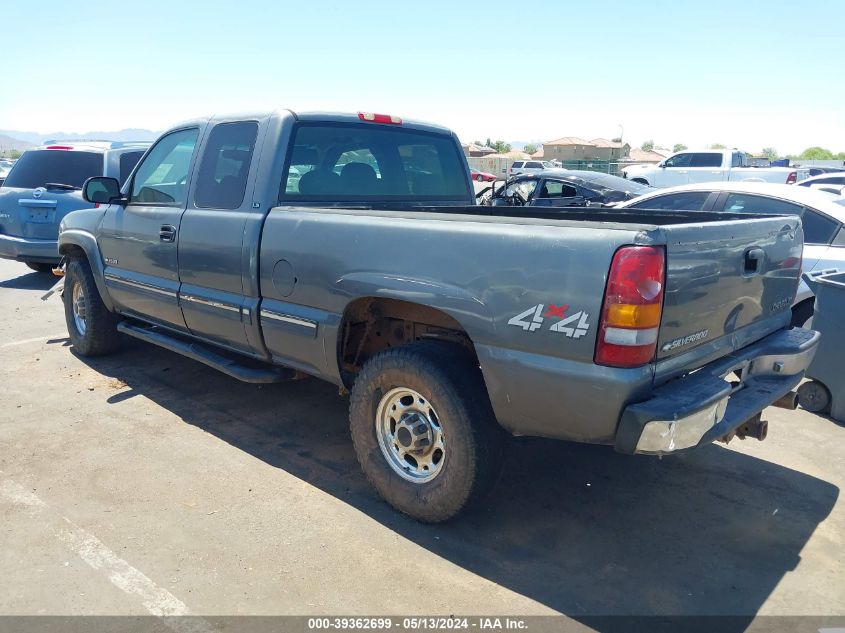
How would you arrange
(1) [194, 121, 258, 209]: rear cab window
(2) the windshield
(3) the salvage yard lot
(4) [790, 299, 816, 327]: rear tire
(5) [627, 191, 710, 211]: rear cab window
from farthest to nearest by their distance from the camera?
(2) the windshield
(5) [627, 191, 710, 211]: rear cab window
(4) [790, 299, 816, 327]: rear tire
(1) [194, 121, 258, 209]: rear cab window
(3) the salvage yard lot

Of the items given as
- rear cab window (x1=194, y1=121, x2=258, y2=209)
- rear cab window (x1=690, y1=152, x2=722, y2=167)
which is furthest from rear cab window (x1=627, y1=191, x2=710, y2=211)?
rear cab window (x1=690, y1=152, x2=722, y2=167)

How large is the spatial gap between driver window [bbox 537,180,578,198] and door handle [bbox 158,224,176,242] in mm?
8304

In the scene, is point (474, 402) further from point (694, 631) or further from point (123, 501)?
point (123, 501)

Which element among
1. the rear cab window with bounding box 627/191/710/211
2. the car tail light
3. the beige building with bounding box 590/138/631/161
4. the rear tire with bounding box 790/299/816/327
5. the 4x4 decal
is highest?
the beige building with bounding box 590/138/631/161

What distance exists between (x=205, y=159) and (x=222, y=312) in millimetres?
1109

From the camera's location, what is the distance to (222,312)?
4410mm

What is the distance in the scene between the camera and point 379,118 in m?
4.78

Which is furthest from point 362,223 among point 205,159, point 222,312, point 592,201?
point 592,201

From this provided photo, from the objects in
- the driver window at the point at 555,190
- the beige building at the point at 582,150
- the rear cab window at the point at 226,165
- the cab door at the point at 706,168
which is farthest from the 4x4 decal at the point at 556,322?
the beige building at the point at 582,150

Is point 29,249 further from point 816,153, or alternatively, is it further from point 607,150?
point 816,153

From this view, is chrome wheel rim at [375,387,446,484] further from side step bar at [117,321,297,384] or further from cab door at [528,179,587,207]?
cab door at [528,179,587,207]

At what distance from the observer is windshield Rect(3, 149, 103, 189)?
9.73m

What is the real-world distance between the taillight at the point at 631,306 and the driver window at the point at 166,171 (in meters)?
3.26

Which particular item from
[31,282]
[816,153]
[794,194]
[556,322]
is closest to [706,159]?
[794,194]
